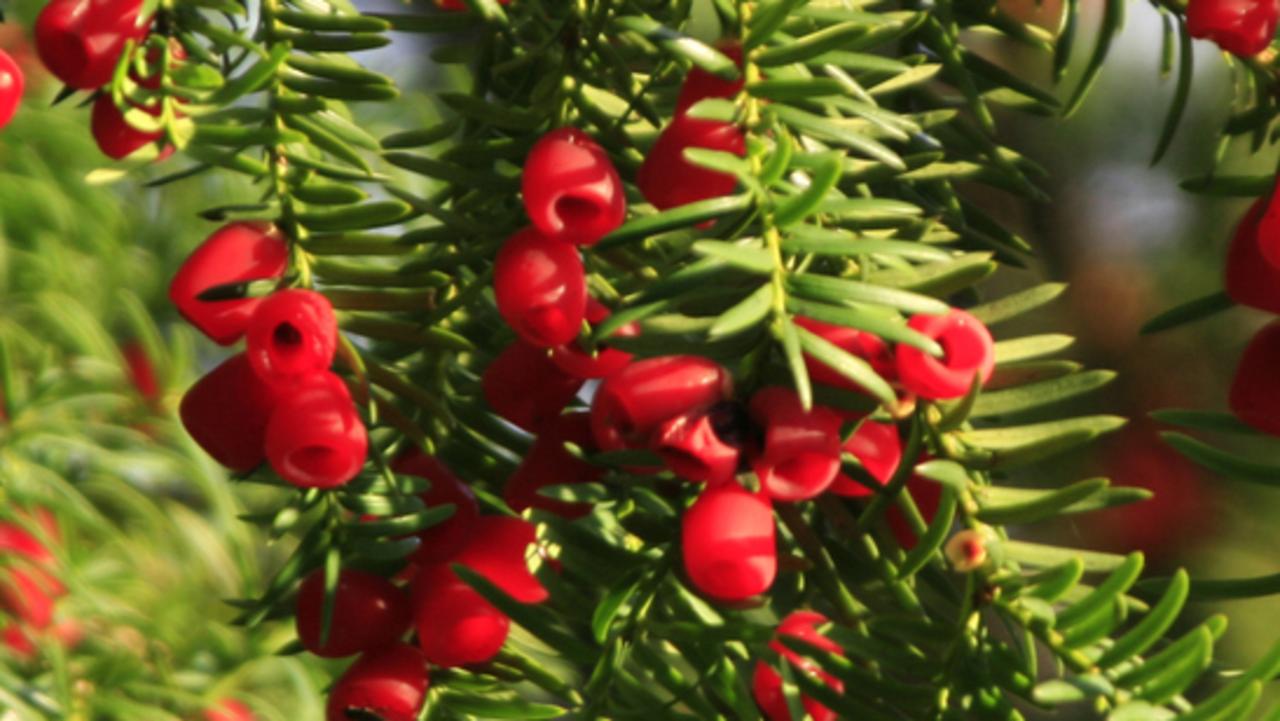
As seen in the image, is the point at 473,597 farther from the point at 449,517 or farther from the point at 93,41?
the point at 93,41

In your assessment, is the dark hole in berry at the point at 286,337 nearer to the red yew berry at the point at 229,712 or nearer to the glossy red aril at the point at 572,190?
the glossy red aril at the point at 572,190

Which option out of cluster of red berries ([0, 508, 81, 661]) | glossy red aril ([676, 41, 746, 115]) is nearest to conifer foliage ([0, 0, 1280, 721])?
glossy red aril ([676, 41, 746, 115])

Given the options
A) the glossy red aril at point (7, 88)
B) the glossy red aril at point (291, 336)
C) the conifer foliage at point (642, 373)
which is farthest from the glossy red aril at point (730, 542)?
the glossy red aril at point (7, 88)

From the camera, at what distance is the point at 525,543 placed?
45 cm

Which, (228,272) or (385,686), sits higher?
(228,272)

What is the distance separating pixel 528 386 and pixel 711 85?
108 millimetres

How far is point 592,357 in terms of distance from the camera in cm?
42

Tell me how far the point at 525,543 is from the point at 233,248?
4.6 inches

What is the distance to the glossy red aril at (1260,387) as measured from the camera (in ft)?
1.35

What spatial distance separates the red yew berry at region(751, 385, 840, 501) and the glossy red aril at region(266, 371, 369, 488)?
0.36 feet

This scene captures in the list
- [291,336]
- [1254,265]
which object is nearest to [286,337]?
[291,336]

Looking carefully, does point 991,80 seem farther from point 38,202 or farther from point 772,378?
point 38,202

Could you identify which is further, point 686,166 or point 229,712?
point 229,712

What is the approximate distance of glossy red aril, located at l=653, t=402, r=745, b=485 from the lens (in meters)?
0.36
